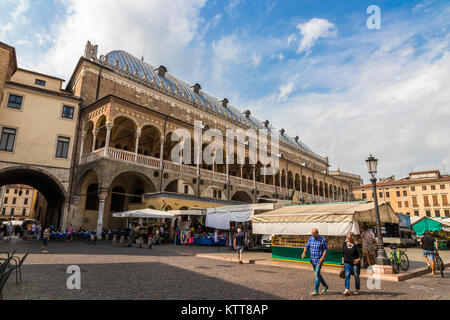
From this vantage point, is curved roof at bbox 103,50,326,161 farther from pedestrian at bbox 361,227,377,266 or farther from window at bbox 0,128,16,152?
pedestrian at bbox 361,227,377,266

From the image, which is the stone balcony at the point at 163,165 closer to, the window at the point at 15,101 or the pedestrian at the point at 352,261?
the window at the point at 15,101

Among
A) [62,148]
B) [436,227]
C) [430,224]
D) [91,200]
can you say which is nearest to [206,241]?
[91,200]

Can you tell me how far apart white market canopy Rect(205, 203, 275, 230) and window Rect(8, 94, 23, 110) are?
54.4ft

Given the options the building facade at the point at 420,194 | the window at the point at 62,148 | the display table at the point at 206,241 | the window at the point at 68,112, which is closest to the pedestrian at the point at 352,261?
the display table at the point at 206,241

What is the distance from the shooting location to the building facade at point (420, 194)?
5538 cm

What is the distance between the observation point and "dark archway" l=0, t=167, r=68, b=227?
21.5 metres

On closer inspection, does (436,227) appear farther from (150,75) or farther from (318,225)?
(150,75)

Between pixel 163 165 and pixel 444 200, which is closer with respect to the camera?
pixel 163 165

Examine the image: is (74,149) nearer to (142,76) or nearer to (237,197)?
(142,76)

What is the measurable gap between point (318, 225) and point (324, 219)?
324 millimetres

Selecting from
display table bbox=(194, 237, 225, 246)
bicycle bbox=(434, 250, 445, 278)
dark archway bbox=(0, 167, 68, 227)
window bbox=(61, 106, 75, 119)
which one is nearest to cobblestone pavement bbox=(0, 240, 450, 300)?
bicycle bbox=(434, 250, 445, 278)

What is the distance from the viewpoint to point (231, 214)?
17.7 metres

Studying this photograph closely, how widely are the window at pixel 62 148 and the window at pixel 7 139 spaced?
289 centimetres
